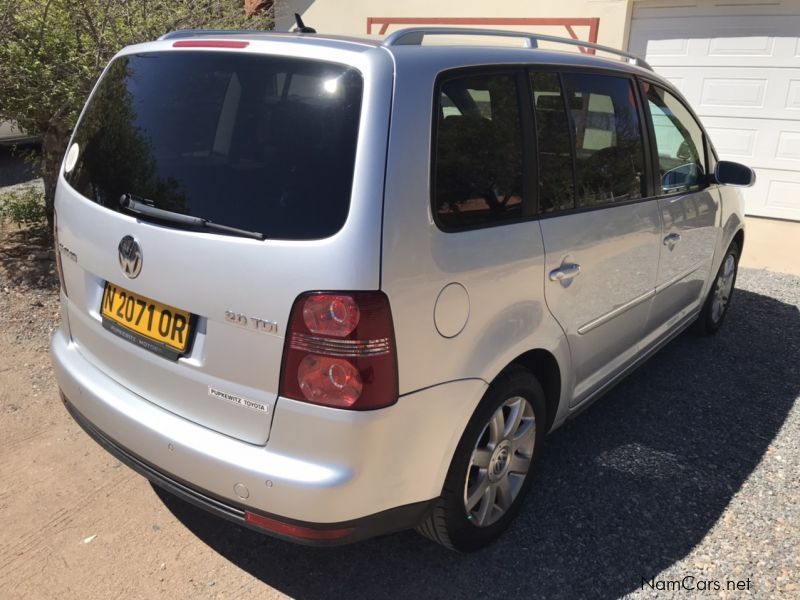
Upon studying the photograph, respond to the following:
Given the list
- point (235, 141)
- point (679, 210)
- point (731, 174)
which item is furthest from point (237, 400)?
point (731, 174)

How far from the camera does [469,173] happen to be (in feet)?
7.39

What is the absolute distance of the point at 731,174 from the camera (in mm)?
3998

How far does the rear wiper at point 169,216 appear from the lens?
1989 mm

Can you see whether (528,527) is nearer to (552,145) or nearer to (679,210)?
(552,145)

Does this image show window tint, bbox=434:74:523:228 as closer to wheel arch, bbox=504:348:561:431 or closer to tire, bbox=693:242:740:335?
wheel arch, bbox=504:348:561:431

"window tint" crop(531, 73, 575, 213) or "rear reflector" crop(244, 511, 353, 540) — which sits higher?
"window tint" crop(531, 73, 575, 213)

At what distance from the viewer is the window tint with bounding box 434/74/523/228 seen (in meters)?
2.14

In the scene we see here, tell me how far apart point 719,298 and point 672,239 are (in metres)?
1.54

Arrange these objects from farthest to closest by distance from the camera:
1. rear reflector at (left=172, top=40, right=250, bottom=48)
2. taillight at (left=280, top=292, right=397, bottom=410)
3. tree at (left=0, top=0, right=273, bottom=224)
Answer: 1. tree at (left=0, top=0, right=273, bottom=224)
2. rear reflector at (left=172, top=40, right=250, bottom=48)
3. taillight at (left=280, top=292, right=397, bottom=410)

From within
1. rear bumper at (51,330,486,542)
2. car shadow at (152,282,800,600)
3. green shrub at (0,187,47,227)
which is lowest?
car shadow at (152,282,800,600)

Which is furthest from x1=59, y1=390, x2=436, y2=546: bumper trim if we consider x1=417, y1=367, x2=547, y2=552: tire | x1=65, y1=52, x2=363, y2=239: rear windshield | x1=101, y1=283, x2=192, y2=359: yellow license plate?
x1=65, y1=52, x2=363, y2=239: rear windshield

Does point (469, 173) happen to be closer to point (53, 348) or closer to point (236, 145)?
point (236, 145)

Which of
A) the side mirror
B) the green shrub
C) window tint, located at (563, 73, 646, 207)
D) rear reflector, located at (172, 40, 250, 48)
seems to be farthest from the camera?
the green shrub

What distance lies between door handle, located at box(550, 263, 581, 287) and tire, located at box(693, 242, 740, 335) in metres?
2.31
